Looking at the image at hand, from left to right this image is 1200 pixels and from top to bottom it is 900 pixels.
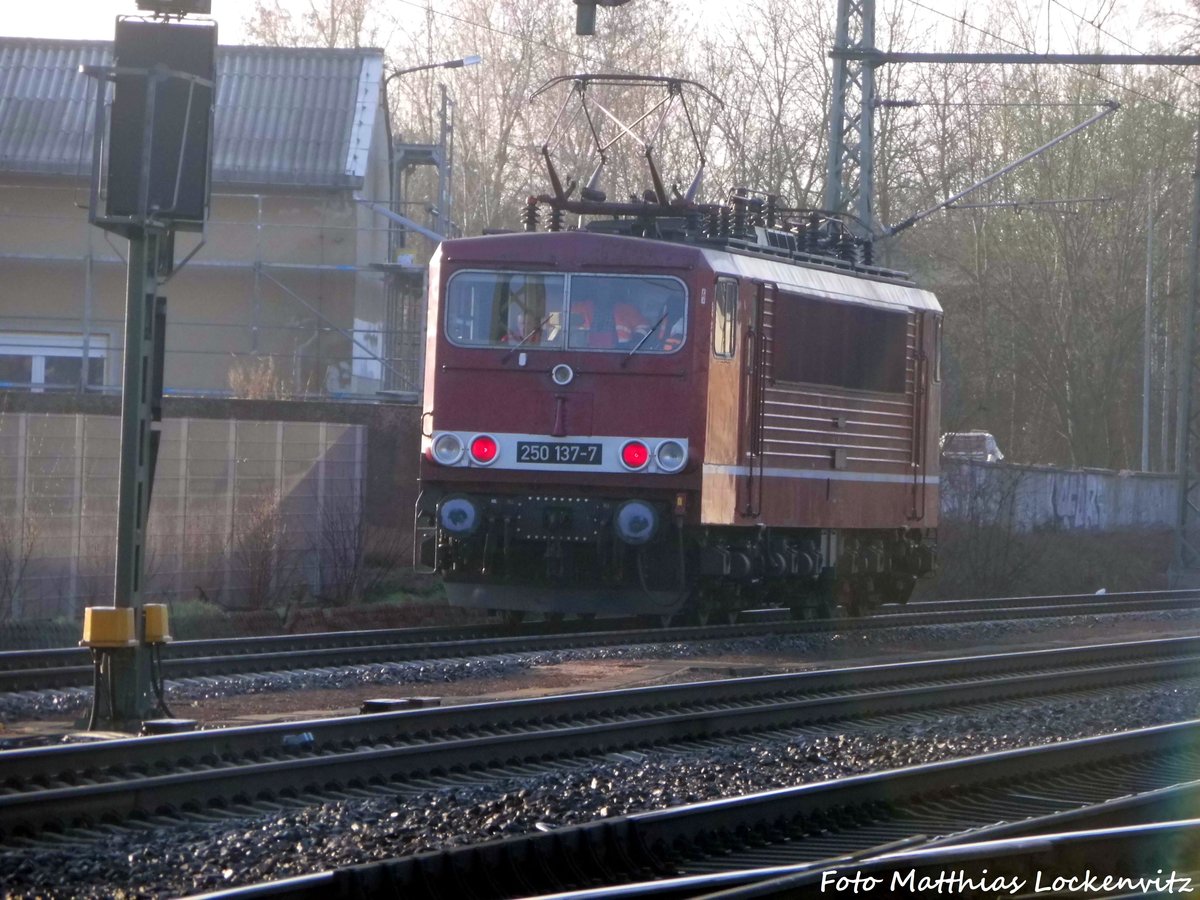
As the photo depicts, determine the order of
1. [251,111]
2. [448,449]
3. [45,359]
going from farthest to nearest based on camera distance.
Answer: [251,111] → [45,359] → [448,449]

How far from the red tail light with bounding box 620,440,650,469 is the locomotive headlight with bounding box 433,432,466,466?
1.42 m

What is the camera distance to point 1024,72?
44219 mm

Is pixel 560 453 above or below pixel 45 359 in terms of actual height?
below

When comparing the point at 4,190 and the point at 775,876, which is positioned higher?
the point at 4,190

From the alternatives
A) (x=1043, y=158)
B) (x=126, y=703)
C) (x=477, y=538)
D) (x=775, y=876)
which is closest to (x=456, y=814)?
(x=775, y=876)

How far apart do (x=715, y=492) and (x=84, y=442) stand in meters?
6.46

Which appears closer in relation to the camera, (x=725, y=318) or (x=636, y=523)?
(x=636, y=523)

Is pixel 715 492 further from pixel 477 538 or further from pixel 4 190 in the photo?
pixel 4 190

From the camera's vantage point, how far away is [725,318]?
14438 millimetres

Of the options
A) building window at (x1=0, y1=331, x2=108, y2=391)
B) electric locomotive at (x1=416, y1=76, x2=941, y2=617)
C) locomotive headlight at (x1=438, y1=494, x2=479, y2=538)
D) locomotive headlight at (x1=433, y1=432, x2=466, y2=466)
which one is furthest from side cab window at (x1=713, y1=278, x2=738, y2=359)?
building window at (x1=0, y1=331, x2=108, y2=391)

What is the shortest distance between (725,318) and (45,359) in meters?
19.9

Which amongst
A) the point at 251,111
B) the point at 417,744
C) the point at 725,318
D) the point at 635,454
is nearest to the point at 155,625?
→ the point at 417,744

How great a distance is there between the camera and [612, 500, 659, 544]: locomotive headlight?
1391 centimetres

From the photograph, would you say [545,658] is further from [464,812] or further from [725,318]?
[464,812]
